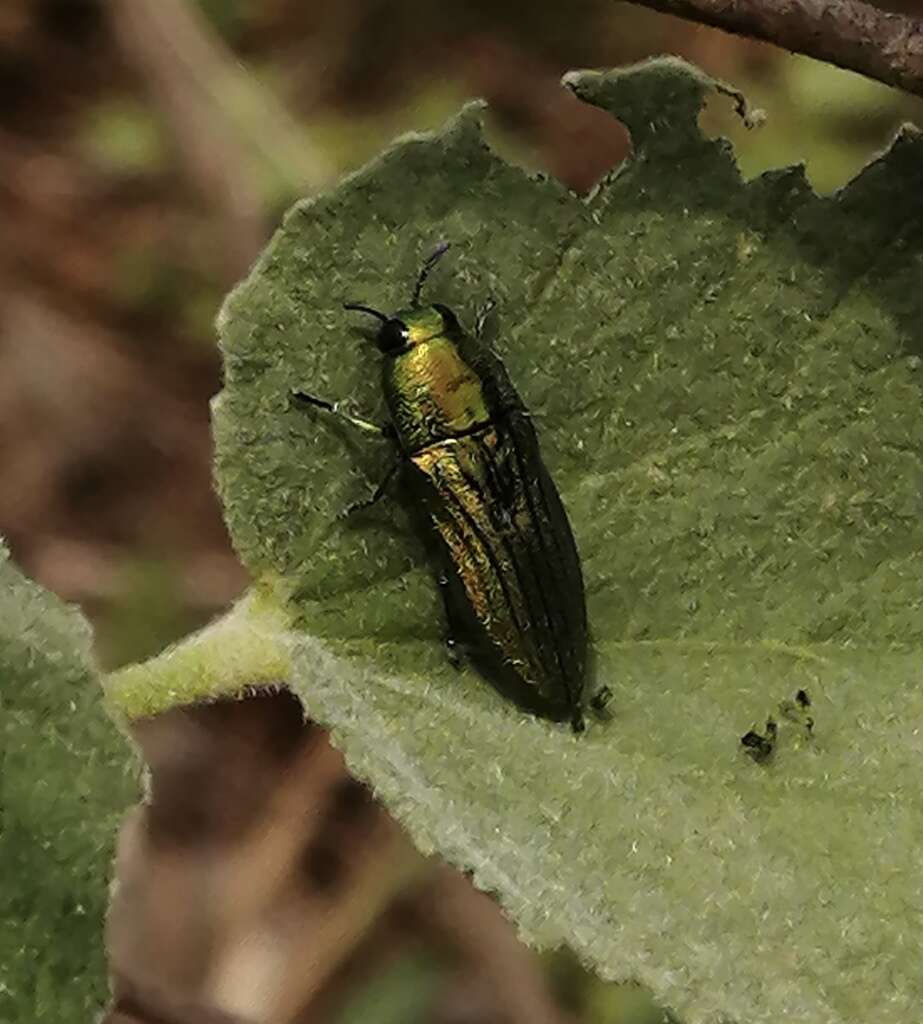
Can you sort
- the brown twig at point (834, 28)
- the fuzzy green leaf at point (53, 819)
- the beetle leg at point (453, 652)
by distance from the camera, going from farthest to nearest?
the beetle leg at point (453, 652) → the brown twig at point (834, 28) → the fuzzy green leaf at point (53, 819)

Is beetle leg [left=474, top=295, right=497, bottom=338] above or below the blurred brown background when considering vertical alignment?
above

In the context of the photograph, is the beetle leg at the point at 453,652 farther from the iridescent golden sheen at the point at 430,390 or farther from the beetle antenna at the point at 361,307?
the beetle antenna at the point at 361,307

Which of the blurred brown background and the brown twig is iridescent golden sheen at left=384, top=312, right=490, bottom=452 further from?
the blurred brown background

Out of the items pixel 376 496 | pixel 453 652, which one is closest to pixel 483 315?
pixel 376 496

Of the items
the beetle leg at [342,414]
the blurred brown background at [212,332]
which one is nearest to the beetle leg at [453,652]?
the beetle leg at [342,414]

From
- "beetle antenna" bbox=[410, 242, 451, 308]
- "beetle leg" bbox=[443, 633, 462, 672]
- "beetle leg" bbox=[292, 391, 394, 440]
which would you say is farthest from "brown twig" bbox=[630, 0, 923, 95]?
"beetle leg" bbox=[443, 633, 462, 672]

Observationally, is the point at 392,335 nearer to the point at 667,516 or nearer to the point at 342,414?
the point at 342,414

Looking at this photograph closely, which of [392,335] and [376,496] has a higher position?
[392,335]
